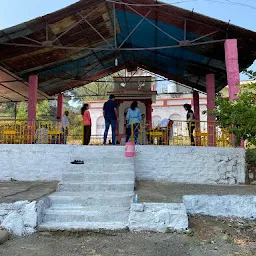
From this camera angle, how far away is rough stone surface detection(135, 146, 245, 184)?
735cm

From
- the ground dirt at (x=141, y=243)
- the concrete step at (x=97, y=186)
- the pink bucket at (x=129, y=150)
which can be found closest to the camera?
the ground dirt at (x=141, y=243)

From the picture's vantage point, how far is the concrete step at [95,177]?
20.2 feet

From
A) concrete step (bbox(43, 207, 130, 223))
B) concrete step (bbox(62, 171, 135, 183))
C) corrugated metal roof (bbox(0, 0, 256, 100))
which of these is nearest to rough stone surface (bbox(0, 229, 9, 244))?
concrete step (bbox(43, 207, 130, 223))

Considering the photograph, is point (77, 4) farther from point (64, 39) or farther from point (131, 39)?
point (131, 39)

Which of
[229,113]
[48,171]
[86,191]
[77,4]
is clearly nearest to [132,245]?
[86,191]

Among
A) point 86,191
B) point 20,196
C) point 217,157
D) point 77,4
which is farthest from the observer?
point 77,4

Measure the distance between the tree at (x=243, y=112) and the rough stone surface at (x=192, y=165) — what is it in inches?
107

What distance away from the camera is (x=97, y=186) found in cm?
583

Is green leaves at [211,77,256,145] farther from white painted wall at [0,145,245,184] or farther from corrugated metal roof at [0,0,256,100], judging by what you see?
corrugated metal roof at [0,0,256,100]

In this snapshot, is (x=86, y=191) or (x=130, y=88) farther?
(x=130, y=88)

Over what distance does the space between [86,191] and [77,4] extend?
5443 millimetres

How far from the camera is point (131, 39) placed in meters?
11.6

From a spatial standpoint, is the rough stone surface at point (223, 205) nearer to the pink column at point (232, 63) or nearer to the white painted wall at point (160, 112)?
the pink column at point (232, 63)

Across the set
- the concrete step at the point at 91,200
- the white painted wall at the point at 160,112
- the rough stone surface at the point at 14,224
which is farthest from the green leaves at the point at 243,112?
the white painted wall at the point at 160,112
